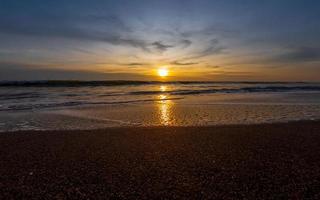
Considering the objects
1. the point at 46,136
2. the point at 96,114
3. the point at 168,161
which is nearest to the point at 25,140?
the point at 46,136

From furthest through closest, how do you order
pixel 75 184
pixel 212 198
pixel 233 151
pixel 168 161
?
pixel 233 151
pixel 168 161
pixel 75 184
pixel 212 198

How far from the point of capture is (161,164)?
212 inches

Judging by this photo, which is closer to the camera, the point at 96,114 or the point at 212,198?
the point at 212,198

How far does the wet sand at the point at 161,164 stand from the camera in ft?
13.8

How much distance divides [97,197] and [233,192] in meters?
1.76

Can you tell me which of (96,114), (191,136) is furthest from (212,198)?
(96,114)

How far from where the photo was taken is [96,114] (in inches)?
497

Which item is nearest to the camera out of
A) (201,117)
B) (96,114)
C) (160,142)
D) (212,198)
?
(212,198)

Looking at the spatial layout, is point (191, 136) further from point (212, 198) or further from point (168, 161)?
point (212, 198)

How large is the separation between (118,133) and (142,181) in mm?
3824

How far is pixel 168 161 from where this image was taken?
Result: 18.2ft

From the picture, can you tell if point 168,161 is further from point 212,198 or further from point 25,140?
point 25,140

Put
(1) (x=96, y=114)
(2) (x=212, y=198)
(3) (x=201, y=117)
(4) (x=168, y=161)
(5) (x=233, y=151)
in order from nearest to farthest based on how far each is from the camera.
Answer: (2) (x=212, y=198), (4) (x=168, y=161), (5) (x=233, y=151), (3) (x=201, y=117), (1) (x=96, y=114)

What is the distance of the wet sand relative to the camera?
165 inches
